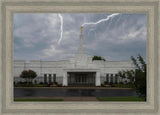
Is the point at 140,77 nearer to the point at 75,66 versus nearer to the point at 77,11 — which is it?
the point at 77,11

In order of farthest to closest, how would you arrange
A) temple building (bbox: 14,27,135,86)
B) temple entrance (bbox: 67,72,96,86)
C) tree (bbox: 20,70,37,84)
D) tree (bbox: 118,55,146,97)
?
temple entrance (bbox: 67,72,96,86), temple building (bbox: 14,27,135,86), tree (bbox: 20,70,37,84), tree (bbox: 118,55,146,97)

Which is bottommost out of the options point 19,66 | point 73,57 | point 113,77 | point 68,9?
point 113,77

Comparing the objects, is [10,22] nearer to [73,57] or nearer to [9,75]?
[9,75]

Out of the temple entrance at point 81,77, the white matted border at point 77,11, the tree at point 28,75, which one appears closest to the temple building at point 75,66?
the temple entrance at point 81,77

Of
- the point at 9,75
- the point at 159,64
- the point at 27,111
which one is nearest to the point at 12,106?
the point at 27,111

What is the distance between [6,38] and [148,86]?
7.56 metres

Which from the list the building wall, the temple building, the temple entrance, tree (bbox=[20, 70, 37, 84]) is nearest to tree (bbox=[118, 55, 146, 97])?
the temple building

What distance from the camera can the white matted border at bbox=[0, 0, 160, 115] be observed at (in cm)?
665

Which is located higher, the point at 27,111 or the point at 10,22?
the point at 10,22

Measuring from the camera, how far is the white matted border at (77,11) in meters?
6.65

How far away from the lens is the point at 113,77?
103 ft

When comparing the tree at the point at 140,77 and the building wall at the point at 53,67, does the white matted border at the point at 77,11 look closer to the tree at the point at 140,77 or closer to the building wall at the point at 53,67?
the tree at the point at 140,77

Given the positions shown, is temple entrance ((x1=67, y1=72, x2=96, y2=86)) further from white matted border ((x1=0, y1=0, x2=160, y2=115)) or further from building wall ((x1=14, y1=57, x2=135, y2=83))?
white matted border ((x1=0, y1=0, x2=160, y2=115))

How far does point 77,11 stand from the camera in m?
6.87
